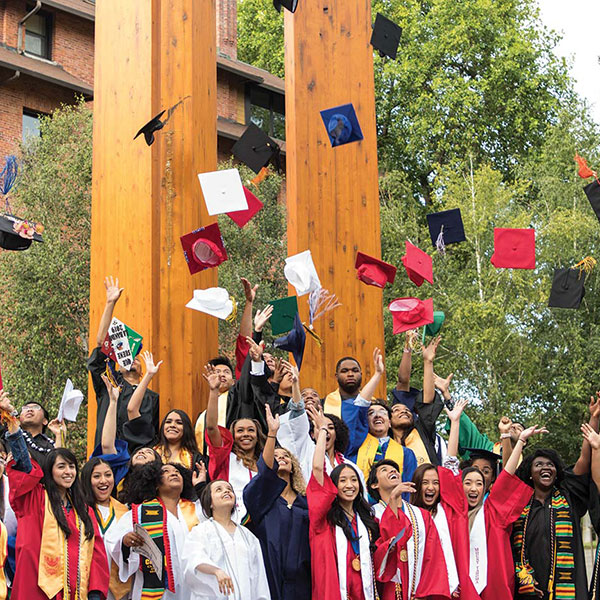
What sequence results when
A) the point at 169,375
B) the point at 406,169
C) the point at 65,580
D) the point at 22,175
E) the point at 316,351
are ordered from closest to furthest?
the point at 65,580 < the point at 169,375 < the point at 316,351 < the point at 22,175 < the point at 406,169

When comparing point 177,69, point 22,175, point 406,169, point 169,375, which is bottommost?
point 169,375

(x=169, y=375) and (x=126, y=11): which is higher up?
(x=126, y=11)

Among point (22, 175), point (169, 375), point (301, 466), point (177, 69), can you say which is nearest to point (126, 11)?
point (177, 69)

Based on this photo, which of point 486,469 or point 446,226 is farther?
point 446,226

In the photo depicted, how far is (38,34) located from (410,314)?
1619cm

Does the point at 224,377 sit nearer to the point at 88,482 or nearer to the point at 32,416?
the point at 32,416

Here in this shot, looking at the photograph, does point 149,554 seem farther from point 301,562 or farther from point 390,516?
point 390,516

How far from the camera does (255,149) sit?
8.41m

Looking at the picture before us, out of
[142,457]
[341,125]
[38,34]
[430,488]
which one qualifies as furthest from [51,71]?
[430,488]

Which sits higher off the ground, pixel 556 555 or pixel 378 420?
pixel 378 420

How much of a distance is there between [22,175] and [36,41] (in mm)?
6243

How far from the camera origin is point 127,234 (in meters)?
7.43

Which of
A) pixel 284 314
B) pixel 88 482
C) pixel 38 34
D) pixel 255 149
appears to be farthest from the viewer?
pixel 38 34

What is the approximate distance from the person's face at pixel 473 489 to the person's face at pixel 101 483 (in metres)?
2.32
